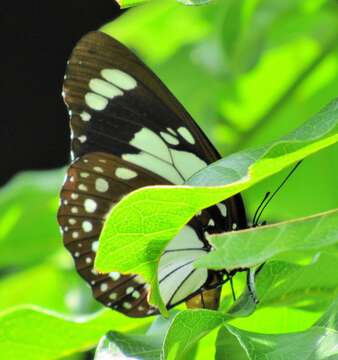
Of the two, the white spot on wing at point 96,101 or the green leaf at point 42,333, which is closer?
the green leaf at point 42,333

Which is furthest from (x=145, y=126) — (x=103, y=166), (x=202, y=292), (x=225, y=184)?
(x=225, y=184)

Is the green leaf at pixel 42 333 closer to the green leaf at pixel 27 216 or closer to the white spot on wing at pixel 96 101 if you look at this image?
the white spot on wing at pixel 96 101

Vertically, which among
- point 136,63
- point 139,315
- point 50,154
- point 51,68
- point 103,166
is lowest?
point 50,154

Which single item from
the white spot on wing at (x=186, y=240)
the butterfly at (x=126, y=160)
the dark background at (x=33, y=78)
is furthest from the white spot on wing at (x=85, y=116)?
the dark background at (x=33, y=78)

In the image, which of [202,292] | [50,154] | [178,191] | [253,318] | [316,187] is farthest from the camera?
[50,154]

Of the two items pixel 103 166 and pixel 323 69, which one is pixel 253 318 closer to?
pixel 103 166

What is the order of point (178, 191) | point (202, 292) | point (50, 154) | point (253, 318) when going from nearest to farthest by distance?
point (178, 191)
point (253, 318)
point (202, 292)
point (50, 154)

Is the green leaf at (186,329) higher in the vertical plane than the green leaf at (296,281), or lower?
higher
